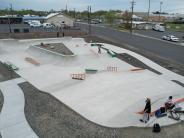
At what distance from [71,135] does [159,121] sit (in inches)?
203

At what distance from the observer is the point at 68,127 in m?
13.5

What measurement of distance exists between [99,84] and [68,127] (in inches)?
304

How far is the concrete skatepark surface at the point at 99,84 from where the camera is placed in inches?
606

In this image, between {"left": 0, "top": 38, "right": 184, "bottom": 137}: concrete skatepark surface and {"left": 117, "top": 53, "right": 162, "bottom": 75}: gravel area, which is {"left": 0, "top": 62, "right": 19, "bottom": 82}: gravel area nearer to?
{"left": 0, "top": 38, "right": 184, "bottom": 137}: concrete skatepark surface

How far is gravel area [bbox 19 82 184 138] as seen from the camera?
12.7m

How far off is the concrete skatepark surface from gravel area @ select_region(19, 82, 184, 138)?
59 cm

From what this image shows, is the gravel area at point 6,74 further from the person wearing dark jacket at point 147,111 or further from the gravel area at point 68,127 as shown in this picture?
the person wearing dark jacket at point 147,111

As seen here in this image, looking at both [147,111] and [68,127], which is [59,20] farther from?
[147,111]

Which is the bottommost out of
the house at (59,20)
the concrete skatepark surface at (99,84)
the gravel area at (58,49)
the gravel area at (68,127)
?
the gravel area at (68,127)

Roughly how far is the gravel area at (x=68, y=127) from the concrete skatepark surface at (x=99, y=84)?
593 mm

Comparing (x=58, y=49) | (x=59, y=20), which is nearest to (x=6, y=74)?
(x=58, y=49)

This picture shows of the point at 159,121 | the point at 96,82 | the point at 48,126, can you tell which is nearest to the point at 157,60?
the point at 96,82

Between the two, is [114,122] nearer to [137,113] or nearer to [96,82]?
[137,113]

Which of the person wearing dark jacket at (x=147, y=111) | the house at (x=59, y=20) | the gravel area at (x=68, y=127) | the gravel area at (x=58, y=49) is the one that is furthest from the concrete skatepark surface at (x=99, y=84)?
the house at (x=59, y=20)
